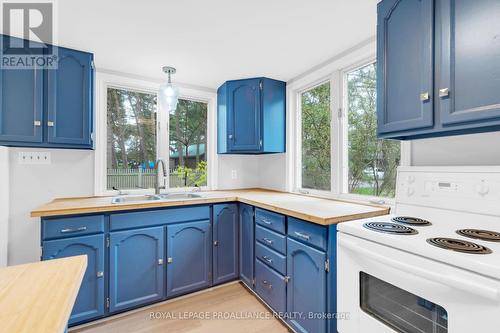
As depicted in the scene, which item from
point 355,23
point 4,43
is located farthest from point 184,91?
point 355,23

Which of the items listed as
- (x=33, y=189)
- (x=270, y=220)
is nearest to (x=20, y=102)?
(x=33, y=189)

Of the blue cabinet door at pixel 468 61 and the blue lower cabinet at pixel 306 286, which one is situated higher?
the blue cabinet door at pixel 468 61

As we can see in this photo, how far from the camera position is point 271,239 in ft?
5.94

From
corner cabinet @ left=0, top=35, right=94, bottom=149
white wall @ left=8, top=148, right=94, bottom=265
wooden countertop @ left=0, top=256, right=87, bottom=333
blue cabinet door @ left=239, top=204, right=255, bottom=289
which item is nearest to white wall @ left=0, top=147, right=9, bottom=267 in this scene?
white wall @ left=8, top=148, right=94, bottom=265

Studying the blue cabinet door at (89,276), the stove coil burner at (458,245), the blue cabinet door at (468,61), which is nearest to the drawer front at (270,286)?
the stove coil burner at (458,245)

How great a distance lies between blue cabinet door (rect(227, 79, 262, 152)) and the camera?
2.55 metres

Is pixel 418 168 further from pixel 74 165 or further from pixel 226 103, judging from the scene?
pixel 74 165

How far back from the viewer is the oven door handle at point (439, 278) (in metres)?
0.69

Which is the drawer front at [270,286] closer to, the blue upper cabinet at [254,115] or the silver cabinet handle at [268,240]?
the silver cabinet handle at [268,240]

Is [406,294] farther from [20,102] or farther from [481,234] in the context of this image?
[20,102]

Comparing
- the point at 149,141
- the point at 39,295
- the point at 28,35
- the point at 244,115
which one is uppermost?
the point at 28,35

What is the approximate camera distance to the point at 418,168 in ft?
4.52

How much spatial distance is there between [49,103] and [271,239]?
6.63 ft

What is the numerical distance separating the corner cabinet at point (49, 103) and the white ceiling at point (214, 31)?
23 cm
